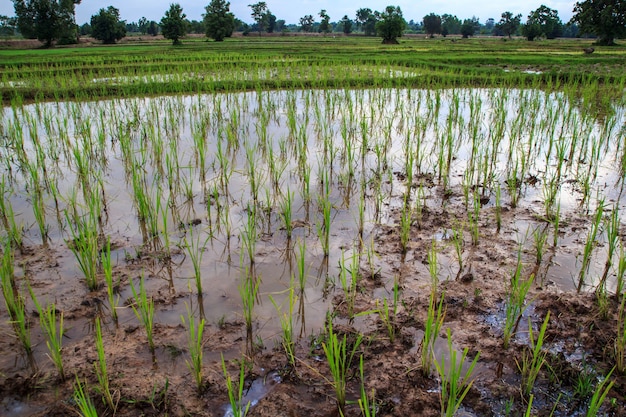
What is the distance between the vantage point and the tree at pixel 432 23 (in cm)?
6241

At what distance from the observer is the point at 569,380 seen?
1.78m

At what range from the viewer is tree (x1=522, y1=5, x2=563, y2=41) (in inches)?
1692

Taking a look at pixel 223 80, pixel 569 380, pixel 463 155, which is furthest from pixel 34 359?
pixel 223 80

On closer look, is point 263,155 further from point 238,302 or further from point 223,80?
point 223,80

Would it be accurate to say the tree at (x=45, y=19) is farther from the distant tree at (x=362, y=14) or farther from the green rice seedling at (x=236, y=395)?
the distant tree at (x=362, y=14)

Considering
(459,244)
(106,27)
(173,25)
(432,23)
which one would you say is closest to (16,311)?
(459,244)

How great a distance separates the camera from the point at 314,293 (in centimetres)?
240

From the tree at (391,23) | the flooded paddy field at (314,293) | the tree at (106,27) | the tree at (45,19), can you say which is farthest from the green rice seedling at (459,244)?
the tree at (106,27)

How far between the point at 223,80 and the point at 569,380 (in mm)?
8555

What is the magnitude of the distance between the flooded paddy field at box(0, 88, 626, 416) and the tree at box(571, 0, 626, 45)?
97.0 ft

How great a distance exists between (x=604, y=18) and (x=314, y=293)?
33222mm

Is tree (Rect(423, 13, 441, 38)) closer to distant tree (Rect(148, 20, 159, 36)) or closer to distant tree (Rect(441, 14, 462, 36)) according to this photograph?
distant tree (Rect(441, 14, 462, 36))

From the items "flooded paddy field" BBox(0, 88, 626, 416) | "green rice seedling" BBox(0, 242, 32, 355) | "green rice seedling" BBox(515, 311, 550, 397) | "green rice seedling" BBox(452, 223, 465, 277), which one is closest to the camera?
"green rice seedling" BBox(515, 311, 550, 397)

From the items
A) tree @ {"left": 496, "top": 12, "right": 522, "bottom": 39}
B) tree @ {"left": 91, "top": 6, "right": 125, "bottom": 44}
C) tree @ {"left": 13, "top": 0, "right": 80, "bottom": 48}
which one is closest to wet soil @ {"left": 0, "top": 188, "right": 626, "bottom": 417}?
tree @ {"left": 13, "top": 0, "right": 80, "bottom": 48}
